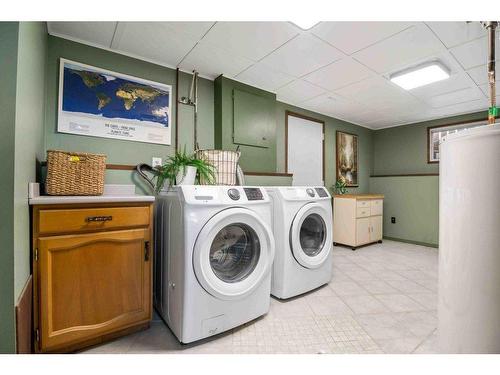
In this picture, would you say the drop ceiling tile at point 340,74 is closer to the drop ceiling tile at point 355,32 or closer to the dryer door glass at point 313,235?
the drop ceiling tile at point 355,32

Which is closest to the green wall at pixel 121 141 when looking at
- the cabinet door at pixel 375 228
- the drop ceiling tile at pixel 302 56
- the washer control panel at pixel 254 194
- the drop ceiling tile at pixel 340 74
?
the drop ceiling tile at pixel 302 56

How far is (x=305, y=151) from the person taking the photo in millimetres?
3344

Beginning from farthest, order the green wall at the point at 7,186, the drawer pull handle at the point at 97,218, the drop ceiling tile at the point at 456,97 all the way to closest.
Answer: the drop ceiling tile at the point at 456,97 < the drawer pull handle at the point at 97,218 < the green wall at the point at 7,186

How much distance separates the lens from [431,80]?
2383 millimetres

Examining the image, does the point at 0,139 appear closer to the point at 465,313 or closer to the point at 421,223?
the point at 465,313

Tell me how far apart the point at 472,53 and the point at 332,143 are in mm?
1944

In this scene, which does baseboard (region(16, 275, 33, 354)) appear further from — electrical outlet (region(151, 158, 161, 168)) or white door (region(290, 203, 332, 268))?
white door (region(290, 203, 332, 268))

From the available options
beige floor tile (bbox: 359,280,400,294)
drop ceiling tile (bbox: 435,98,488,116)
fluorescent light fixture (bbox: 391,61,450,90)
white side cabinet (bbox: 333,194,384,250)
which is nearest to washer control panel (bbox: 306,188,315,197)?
beige floor tile (bbox: 359,280,400,294)

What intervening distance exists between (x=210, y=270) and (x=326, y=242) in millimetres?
1173

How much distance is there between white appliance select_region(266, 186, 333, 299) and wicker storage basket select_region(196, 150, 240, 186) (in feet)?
1.24

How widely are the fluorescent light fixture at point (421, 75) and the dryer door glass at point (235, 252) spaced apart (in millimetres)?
2242

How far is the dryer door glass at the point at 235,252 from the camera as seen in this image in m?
1.43

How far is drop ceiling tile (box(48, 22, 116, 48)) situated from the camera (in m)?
1.59
